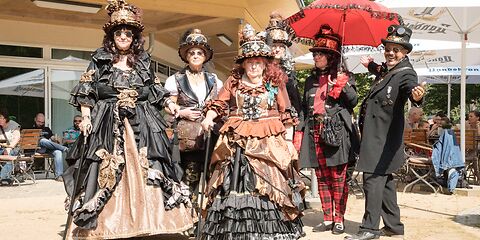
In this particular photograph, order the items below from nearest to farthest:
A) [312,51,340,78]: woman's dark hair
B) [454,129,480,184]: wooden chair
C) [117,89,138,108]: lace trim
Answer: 1. [117,89,138,108]: lace trim
2. [312,51,340,78]: woman's dark hair
3. [454,129,480,184]: wooden chair

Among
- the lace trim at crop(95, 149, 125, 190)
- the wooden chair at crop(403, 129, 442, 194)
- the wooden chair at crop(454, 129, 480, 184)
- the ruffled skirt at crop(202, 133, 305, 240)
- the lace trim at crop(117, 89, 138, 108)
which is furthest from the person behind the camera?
the wooden chair at crop(454, 129, 480, 184)

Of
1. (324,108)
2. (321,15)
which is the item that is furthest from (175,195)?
(321,15)

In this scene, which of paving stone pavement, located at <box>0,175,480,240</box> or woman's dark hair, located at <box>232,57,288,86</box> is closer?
woman's dark hair, located at <box>232,57,288,86</box>

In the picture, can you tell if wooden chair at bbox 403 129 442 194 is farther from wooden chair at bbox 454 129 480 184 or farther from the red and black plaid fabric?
the red and black plaid fabric

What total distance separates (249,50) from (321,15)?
1904 mm

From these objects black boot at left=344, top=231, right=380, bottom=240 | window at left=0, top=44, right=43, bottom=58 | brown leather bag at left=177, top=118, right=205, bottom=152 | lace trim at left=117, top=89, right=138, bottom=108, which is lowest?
black boot at left=344, top=231, right=380, bottom=240

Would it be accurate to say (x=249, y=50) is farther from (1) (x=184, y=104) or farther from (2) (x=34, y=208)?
(2) (x=34, y=208)

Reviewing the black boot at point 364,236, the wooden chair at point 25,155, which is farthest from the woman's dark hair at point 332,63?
the wooden chair at point 25,155

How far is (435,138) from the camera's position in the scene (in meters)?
8.84

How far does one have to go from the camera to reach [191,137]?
488 cm

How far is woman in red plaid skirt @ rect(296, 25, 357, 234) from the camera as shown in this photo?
523 cm

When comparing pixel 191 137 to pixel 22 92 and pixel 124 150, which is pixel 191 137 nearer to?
pixel 124 150

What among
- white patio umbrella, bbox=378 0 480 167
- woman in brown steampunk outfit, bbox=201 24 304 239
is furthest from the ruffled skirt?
white patio umbrella, bbox=378 0 480 167

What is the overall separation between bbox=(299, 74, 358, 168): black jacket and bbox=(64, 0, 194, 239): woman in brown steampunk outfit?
1.48 meters
